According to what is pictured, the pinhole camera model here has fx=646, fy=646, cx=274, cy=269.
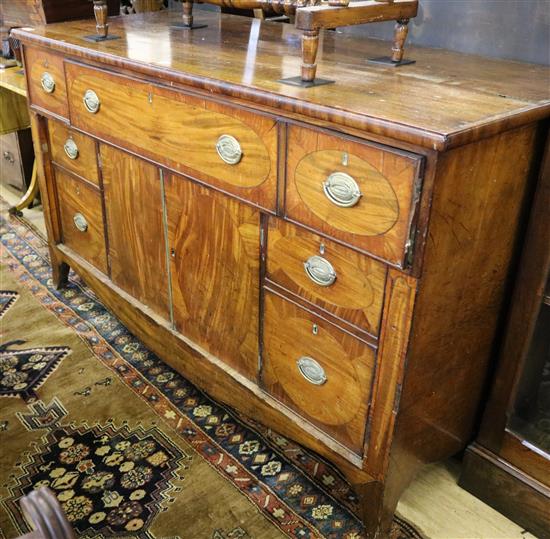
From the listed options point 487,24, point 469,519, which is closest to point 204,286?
point 469,519

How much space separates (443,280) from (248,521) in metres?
0.78

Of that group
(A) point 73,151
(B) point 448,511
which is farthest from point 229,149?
(B) point 448,511

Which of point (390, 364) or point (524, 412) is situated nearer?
point (390, 364)

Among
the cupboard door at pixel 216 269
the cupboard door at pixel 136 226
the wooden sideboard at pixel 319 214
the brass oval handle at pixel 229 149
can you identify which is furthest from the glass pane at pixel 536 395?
the cupboard door at pixel 136 226

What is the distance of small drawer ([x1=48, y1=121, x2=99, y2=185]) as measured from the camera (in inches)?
78.7

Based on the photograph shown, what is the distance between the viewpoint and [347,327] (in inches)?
53.6

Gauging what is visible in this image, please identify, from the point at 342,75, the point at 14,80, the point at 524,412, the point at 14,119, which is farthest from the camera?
the point at 14,119

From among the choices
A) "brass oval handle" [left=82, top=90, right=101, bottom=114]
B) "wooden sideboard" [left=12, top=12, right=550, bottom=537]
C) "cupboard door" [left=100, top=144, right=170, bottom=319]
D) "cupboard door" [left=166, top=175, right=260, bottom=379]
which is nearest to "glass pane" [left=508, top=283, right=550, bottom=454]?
"wooden sideboard" [left=12, top=12, right=550, bottom=537]

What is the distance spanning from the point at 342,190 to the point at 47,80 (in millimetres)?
1234

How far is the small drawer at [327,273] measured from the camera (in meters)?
1.28

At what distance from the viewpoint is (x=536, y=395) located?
1.50 meters

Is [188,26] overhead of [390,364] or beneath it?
overhead

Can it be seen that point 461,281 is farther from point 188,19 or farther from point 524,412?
point 188,19

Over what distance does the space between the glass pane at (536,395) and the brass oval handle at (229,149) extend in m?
0.76
